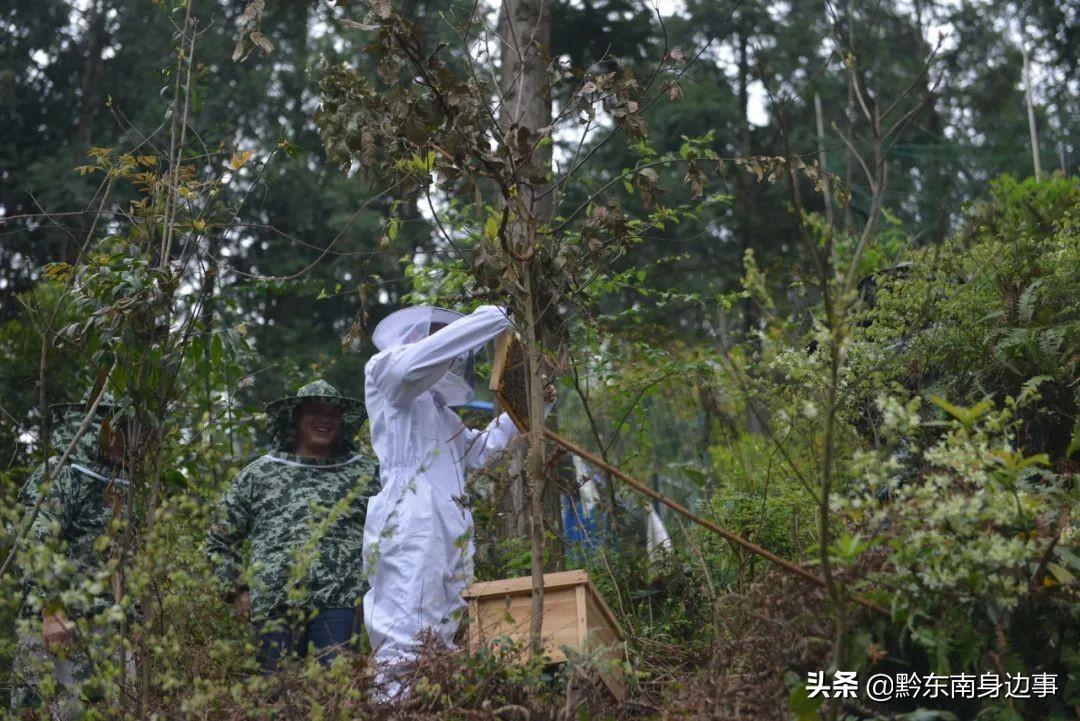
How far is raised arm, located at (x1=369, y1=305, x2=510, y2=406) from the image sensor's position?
5.24 m

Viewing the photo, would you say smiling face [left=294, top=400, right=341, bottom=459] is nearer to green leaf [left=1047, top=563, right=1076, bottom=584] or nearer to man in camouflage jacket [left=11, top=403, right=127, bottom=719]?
man in camouflage jacket [left=11, top=403, right=127, bottom=719]

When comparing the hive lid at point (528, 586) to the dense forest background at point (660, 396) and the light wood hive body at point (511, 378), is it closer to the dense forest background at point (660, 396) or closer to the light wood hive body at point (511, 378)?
the dense forest background at point (660, 396)

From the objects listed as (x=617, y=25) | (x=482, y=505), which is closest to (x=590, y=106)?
(x=482, y=505)

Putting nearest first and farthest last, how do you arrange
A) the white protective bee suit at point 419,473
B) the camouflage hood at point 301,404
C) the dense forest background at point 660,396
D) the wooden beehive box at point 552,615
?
the dense forest background at point 660,396 → the wooden beehive box at point 552,615 → the white protective bee suit at point 419,473 → the camouflage hood at point 301,404

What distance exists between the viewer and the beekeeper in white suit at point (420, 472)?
5.19 meters

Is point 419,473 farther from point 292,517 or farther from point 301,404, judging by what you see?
point 301,404

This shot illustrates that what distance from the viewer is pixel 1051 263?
5754 millimetres

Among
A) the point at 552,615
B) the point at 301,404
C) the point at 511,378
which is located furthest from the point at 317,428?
the point at 552,615

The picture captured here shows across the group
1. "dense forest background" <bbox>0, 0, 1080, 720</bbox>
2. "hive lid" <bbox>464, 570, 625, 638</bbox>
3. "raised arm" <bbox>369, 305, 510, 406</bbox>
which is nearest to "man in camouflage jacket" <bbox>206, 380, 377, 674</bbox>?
"dense forest background" <bbox>0, 0, 1080, 720</bbox>

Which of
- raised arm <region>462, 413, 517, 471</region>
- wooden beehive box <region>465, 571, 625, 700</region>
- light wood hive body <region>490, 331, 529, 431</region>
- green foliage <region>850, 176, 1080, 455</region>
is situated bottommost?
wooden beehive box <region>465, 571, 625, 700</region>

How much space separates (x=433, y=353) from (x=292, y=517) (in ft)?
3.92

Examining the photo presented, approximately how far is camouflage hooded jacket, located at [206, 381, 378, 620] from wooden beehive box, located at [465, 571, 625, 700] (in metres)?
1.02

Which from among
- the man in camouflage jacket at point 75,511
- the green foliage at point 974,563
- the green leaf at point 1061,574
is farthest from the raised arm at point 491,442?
the green leaf at point 1061,574

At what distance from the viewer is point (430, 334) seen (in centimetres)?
576
